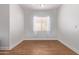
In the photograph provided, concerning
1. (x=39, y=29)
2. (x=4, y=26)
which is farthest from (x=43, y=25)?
(x=4, y=26)

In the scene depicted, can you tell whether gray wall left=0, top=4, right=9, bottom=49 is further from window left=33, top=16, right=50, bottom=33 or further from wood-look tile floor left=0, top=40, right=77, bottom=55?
window left=33, top=16, right=50, bottom=33

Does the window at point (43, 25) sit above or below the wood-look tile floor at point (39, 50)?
above

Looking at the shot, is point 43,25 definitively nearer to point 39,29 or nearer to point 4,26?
point 39,29

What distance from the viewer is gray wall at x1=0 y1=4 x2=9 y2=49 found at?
3.37 m

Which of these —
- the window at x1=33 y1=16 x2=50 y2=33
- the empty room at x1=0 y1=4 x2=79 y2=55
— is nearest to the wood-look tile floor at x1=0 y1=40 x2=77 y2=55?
the empty room at x1=0 y1=4 x2=79 y2=55

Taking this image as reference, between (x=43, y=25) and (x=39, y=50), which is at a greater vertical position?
(x=43, y=25)

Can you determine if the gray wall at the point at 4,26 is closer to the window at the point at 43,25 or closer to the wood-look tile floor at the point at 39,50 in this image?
the wood-look tile floor at the point at 39,50

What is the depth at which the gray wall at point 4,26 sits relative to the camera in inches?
133

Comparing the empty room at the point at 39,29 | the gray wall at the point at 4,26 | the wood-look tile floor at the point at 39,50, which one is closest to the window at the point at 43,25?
the empty room at the point at 39,29

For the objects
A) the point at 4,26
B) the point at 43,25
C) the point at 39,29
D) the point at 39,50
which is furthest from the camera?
the point at 39,29

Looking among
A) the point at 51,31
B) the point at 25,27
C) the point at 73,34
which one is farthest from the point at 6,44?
the point at 51,31

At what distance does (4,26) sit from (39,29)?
2333 millimetres

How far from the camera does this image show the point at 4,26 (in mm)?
3414
